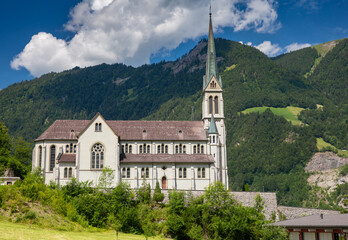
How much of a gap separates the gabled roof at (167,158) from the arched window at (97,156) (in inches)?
176

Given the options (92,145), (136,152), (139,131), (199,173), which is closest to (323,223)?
(199,173)

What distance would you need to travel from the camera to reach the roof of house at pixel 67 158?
8312 centimetres

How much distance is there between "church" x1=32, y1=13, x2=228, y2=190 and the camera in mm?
82875

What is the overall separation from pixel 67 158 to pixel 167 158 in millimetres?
20670

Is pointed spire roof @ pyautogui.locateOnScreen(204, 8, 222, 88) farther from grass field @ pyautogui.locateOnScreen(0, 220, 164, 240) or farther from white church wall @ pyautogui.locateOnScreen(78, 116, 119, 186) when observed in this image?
grass field @ pyautogui.locateOnScreen(0, 220, 164, 240)

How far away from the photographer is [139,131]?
90.3 m

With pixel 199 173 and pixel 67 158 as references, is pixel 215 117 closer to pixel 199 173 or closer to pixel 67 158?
pixel 199 173

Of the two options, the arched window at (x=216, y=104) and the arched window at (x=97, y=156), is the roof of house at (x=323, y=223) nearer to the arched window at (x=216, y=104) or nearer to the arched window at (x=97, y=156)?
the arched window at (x=97, y=156)

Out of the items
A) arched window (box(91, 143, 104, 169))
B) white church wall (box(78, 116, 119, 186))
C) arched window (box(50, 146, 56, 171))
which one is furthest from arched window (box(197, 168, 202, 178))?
arched window (box(50, 146, 56, 171))

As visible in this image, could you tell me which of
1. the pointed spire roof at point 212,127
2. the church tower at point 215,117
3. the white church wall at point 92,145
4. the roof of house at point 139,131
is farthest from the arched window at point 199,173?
the white church wall at point 92,145

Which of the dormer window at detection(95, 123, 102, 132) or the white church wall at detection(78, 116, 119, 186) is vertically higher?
the dormer window at detection(95, 123, 102, 132)

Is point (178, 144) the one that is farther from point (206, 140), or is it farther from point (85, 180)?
point (85, 180)

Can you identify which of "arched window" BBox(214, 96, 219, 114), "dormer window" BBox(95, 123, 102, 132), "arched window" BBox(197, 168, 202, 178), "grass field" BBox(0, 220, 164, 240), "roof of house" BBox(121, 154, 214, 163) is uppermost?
"arched window" BBox(214, 96, 219, 114)

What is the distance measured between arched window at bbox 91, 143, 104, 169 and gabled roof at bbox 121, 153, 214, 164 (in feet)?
Result: 14.7
